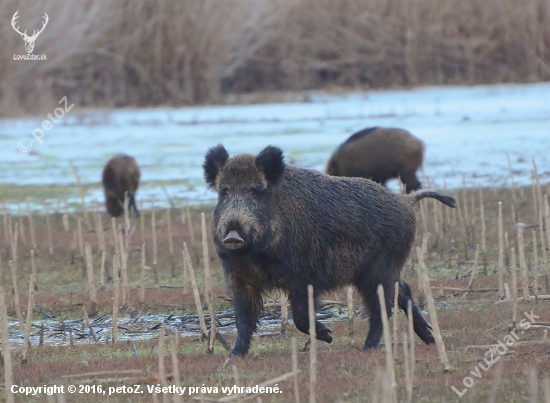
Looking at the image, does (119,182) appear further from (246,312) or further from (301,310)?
(301,310)

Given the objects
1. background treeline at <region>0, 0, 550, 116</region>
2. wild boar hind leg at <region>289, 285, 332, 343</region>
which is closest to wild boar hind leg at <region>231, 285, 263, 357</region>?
wild boar hind leg at <region>289, 285, 332, 343</region>

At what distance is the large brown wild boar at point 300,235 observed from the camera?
693 centimetres

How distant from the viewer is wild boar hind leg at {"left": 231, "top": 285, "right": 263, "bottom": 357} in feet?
23.0

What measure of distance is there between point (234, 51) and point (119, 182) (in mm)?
14253

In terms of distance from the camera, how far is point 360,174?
56.0 ft

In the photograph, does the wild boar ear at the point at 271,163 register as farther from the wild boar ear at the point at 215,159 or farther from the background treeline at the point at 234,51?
the background treeline at the point at 234,51

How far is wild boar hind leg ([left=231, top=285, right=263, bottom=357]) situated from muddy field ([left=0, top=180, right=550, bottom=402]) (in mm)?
142

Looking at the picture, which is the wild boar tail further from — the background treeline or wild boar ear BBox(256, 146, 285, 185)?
the background treeline

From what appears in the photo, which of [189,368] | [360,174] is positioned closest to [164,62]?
[360,174]

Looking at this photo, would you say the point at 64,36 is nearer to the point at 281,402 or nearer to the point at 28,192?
the point at 28,192

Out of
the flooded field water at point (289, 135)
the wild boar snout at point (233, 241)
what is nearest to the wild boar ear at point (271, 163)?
the wild boar snout at point (233, 241)

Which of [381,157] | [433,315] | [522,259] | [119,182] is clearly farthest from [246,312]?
[381,157]

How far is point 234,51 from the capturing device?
98.1 ft

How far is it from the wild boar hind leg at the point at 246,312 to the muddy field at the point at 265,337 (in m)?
0.14
